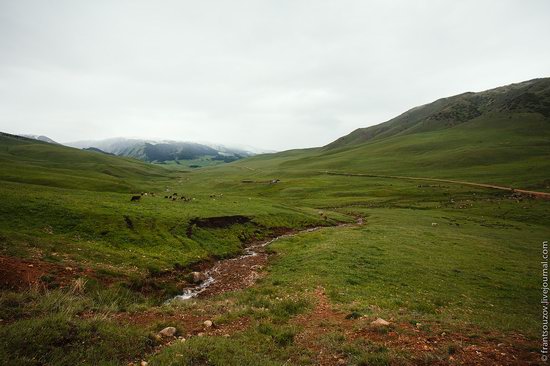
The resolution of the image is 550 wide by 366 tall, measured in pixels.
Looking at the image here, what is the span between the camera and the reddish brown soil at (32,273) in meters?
17.7

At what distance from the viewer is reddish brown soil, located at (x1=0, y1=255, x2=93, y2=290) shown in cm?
1773

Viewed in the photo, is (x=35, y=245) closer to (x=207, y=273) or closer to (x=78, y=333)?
(x=207, y=273)

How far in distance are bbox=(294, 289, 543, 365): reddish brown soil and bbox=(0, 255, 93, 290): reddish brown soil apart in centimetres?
1622

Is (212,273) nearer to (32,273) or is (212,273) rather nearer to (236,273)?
(236,273)

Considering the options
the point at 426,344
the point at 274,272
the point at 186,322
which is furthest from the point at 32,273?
the point at 426,344

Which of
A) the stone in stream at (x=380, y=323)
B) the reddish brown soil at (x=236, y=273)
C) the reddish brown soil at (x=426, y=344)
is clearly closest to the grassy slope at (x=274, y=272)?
the reddish brown soil at (x=426, y=344)

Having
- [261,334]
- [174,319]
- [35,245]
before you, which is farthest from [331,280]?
[35,245]

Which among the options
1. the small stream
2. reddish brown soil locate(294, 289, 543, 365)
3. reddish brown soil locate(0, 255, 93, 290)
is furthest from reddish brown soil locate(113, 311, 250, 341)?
reddish brown soil locate(0, 255, 93, 290)

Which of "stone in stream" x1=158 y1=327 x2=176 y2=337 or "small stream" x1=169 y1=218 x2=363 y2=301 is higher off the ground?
"stone in stream" x1=158 y1=327 x2=176 y2=337

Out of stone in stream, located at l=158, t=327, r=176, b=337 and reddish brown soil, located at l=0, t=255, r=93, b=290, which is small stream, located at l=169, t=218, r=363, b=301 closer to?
reddish brown soil, located at l=0, t=255, r=93, b=290

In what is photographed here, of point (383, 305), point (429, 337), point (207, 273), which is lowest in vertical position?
point (207, 273)

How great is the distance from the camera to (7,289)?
53.6 feet

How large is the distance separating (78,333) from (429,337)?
15244mm

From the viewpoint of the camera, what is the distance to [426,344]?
1321 cm
